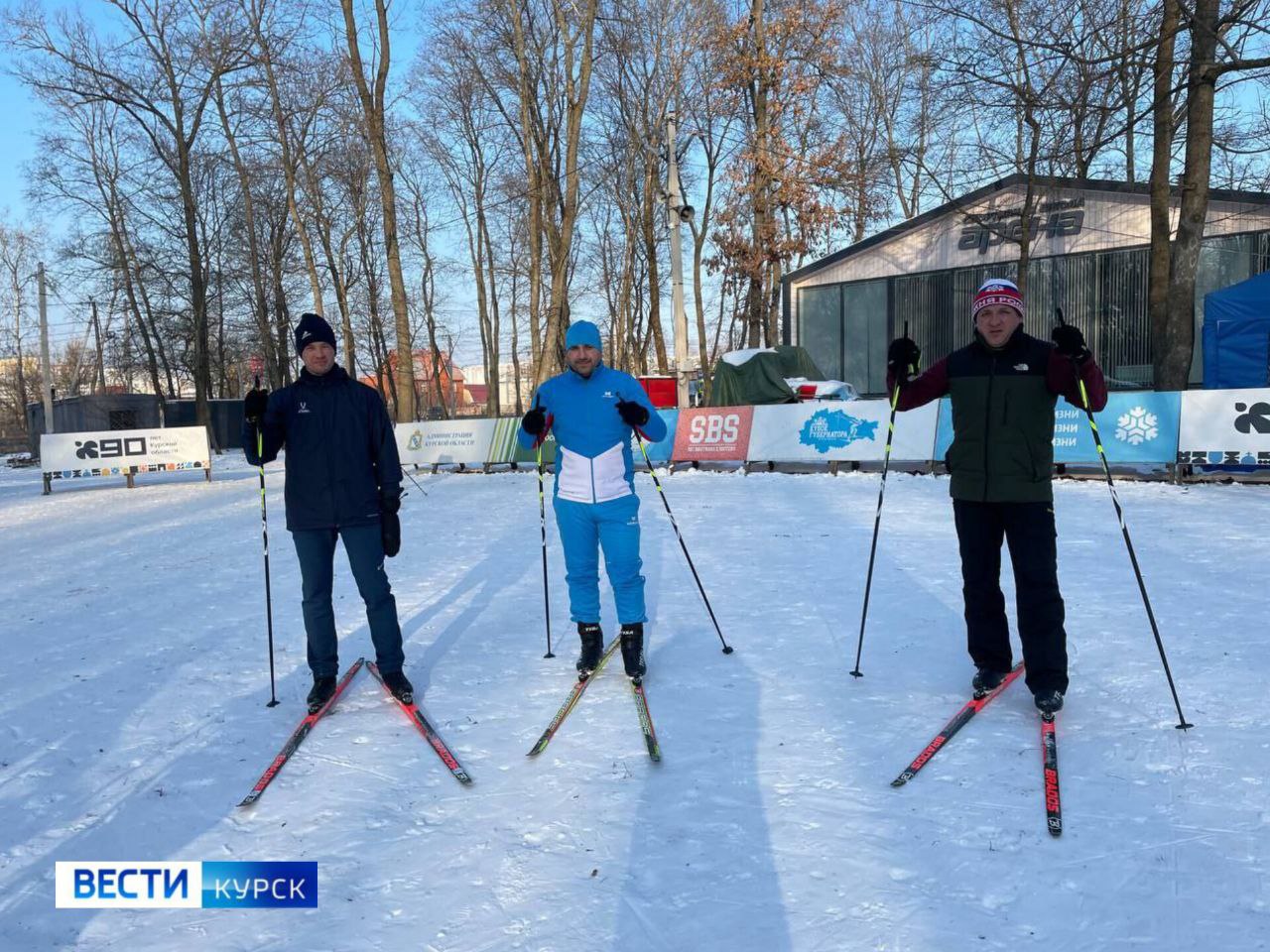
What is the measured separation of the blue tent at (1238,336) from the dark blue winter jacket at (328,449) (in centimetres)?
1419

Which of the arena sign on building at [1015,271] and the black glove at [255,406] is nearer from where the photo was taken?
the black glove at [255,406]

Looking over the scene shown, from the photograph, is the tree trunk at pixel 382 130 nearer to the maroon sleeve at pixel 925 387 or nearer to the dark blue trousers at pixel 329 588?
the dark blue trousers at pixel 329 588

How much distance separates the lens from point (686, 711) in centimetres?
425

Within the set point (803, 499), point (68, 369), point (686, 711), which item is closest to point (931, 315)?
point (803, 499)

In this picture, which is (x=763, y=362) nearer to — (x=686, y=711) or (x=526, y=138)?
(x=526, y=138)

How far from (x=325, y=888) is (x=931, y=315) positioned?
23800 millimetres

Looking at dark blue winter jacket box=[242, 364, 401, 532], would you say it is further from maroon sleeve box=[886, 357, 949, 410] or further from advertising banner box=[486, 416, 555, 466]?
advertising banner box=[486, 416, 555, 466]

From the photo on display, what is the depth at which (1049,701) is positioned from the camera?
3.80 meters

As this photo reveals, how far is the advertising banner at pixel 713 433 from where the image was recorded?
16.1 meters

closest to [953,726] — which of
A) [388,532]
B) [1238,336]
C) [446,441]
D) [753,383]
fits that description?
[388,532]

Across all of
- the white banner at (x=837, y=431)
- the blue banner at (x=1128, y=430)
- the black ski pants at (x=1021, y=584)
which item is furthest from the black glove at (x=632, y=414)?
the white banner at (x=837, y=431)

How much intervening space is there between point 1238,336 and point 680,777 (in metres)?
14.4

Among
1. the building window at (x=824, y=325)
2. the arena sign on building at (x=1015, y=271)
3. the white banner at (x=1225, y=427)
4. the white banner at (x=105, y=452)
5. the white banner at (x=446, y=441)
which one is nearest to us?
the white banner at (x=1225, y=427)

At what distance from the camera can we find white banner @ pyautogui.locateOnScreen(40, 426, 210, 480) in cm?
1738
